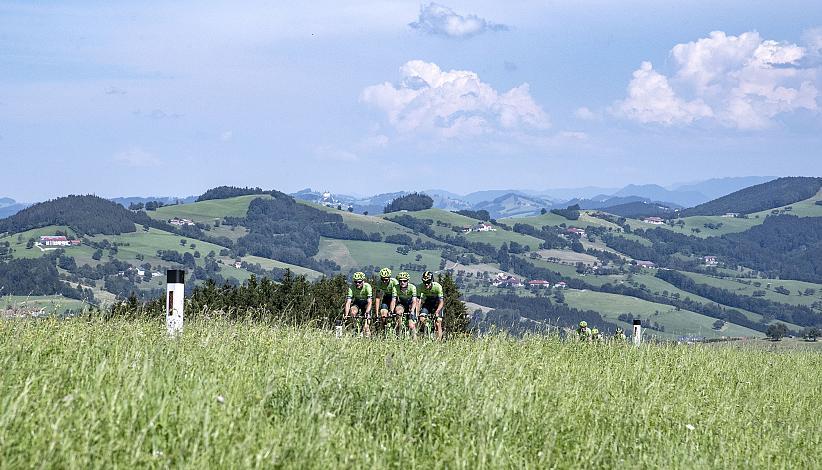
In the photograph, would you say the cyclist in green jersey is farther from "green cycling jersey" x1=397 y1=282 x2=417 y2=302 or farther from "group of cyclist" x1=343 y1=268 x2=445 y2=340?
"green cycling jersey" x1=397 y1=282 x2=417 y2=302

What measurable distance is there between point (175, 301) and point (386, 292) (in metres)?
9.07

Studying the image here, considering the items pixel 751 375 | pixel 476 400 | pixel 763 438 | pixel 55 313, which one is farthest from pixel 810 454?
pixel 55 313

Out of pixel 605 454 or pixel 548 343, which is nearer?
pixel 605 454

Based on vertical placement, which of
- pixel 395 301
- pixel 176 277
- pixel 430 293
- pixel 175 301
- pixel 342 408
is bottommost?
pixel 395 301

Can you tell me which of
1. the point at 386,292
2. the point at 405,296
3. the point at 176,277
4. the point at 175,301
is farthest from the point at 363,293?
the point at 175,301

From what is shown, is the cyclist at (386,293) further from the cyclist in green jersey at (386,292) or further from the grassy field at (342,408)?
the grassy field at (342,408)

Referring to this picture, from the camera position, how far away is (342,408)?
7.12 metres

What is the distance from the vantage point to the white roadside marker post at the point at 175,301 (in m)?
10.7

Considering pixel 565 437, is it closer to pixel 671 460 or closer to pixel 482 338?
pixel 671 460

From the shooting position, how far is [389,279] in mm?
19719

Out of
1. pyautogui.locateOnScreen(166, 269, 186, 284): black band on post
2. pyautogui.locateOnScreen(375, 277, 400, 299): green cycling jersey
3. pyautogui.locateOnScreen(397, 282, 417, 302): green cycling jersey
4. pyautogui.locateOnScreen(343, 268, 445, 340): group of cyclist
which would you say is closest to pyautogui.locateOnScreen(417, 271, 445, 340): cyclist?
pyautogui.locateOnScreen(343, 268, 445, 340): group of cyclist

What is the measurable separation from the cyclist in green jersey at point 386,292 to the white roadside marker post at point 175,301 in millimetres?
8219

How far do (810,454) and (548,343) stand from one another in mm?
5695

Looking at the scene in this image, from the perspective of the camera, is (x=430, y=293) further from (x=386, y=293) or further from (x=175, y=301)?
(x=175, y=301)
